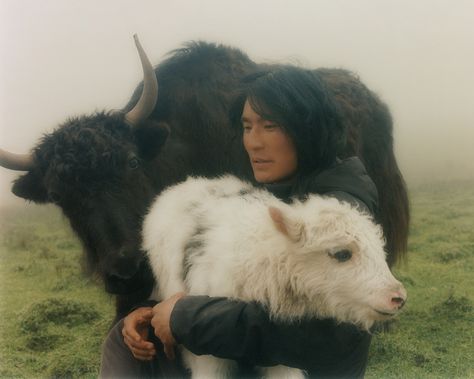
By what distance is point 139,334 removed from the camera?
1808mm

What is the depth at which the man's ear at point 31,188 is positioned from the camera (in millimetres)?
2535

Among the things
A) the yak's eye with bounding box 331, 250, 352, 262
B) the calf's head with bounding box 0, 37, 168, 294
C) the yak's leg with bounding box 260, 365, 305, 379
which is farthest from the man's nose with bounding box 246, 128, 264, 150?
the yak's leg with bounding box 260, 365, 305, 379

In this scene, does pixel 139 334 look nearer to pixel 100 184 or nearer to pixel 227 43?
pixel 100 184

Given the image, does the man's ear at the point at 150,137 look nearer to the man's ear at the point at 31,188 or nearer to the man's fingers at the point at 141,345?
the man's ear at the point at 31,188

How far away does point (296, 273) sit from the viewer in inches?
64.4

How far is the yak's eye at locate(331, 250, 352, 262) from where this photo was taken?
1599 mm

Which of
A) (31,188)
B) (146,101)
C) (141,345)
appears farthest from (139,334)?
(146,101)

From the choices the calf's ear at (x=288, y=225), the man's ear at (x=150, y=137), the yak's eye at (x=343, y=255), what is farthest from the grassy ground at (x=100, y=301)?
the yak's eye at (x=343, y=255)

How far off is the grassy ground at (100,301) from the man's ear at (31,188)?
0.14 metres

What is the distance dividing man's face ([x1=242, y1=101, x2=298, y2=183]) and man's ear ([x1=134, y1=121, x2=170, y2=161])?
2.78ft

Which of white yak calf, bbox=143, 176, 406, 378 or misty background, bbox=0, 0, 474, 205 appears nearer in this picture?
white yak calf, bbox=143, 176, 406, 378

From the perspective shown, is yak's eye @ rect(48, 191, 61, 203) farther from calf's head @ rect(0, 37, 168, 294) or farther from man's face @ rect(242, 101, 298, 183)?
man's face @ rect(242, 101, 298, 183)

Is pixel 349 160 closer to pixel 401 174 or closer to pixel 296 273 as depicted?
pixel 296 273

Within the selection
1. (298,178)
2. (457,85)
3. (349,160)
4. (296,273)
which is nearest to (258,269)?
(296,273)
